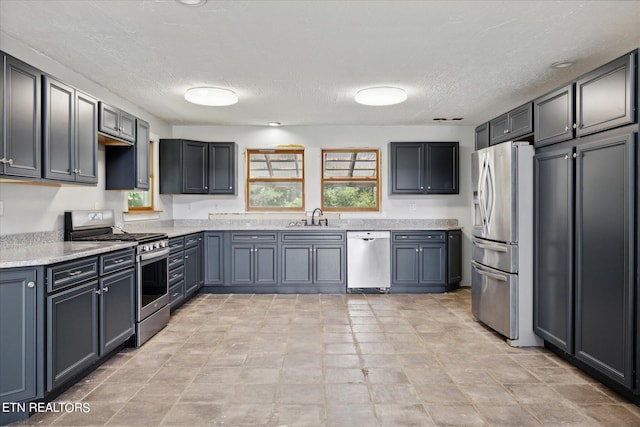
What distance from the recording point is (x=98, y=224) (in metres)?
3.88

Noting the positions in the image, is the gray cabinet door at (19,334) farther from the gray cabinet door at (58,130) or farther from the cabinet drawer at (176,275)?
the cabinet drawer at (176,275)

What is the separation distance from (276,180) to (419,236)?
7.41 ft

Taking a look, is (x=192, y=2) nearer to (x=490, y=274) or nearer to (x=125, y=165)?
(x=125, y=165)

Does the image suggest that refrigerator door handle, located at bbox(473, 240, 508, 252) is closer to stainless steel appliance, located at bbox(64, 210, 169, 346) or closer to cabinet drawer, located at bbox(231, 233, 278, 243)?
cabinet drawer, located at bbox(231, 233, 278, 243)

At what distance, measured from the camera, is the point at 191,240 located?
16.1ft

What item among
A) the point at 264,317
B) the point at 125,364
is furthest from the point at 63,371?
the point at 264,317

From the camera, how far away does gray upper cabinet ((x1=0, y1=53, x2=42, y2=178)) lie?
93.4 inches

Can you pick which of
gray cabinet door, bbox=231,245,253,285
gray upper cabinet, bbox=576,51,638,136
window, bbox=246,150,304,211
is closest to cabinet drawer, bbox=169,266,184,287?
gray cabinet door, bbox=231,245,253,285

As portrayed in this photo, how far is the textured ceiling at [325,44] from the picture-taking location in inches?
96.6

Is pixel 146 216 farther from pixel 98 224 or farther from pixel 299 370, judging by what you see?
pixel 299 370

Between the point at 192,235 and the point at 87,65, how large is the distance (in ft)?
7.26

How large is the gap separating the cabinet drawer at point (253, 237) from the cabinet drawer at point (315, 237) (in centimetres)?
15

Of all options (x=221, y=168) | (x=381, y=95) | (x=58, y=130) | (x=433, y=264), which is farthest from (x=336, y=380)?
(x=221, y=168)

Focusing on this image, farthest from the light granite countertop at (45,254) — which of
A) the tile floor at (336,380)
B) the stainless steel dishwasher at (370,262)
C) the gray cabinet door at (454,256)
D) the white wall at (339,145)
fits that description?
the gray cabinet door at (454,256)
